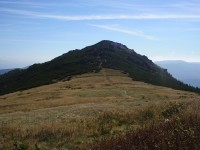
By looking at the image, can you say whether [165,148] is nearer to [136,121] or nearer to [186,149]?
[186,149]

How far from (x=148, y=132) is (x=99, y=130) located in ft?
24.5

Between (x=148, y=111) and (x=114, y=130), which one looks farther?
(x=148, y=111)

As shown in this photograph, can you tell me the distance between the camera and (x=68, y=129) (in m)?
17.7

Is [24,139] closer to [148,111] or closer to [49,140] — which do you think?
[49,140]

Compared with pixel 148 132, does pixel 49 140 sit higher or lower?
lower

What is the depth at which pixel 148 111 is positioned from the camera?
22344 millimetres

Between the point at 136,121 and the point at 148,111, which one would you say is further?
the point at 148,111

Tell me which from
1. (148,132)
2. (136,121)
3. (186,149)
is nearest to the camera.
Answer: (186,149)

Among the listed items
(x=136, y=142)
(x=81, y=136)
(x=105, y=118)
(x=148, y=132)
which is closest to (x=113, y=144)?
(x=136, y=142)

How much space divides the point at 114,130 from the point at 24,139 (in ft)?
13.4

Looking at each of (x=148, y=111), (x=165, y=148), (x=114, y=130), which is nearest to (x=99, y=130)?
(x=114, y=130)

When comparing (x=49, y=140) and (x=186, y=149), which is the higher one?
(x=186, y=149)

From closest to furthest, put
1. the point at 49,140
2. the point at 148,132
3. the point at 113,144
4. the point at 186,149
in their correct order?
the point at 186,149, the point at 113,144, the point at 148,132, the point at 49,140

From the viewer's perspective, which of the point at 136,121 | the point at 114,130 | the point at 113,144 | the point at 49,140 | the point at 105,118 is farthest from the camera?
the point at 105,118
